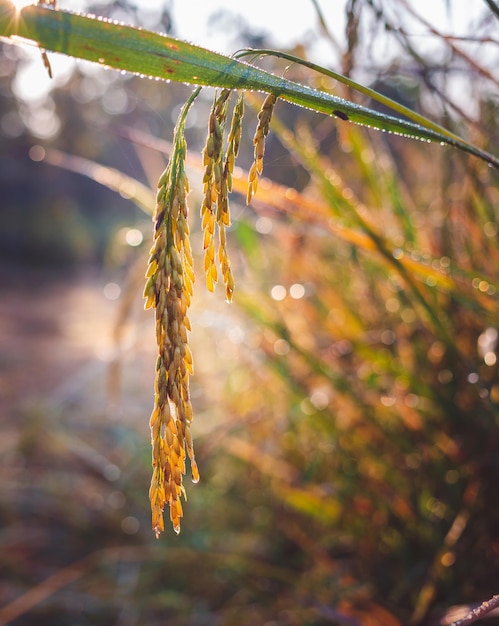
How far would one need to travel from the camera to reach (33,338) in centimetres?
A: 416

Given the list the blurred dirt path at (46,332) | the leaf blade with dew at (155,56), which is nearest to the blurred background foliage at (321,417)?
the leaf blade with dew at (155,56)

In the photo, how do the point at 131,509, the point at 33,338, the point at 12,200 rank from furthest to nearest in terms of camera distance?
the point at 12,200 → the point at 33,338 → the point at 131,509

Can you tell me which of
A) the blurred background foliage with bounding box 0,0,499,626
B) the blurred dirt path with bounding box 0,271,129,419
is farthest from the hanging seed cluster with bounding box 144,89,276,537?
the blurred dirt path with bounding box 0,271,129,419

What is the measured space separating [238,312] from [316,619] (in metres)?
0.56

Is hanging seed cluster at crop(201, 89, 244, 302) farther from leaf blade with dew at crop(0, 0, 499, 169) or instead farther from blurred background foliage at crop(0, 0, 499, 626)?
blurred background foliage at crop(0, 0, 499, 626)

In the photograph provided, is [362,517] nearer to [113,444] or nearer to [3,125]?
[113,444]

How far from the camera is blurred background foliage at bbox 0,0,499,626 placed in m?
0.84

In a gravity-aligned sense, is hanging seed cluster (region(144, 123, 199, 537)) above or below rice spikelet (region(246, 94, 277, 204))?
below

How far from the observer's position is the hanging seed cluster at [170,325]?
340mm

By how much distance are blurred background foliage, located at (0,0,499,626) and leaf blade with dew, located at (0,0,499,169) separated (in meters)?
0.17

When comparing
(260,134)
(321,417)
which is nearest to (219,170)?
(260,134)

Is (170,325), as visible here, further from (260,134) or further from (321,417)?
(321,417)

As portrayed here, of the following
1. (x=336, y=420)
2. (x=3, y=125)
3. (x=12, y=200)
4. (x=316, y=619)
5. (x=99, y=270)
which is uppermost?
(x=3, y=125)

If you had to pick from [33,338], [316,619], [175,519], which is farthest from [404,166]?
[33,338]
